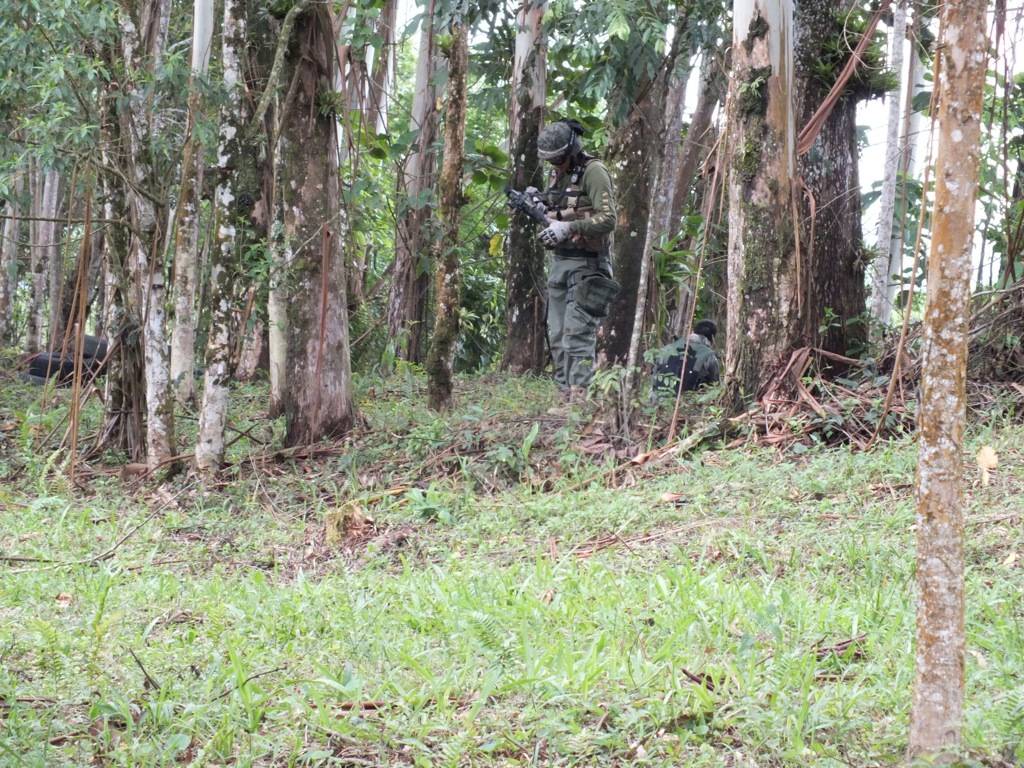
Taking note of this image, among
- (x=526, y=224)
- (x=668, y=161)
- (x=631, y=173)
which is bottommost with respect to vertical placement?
(x=526, y=224)

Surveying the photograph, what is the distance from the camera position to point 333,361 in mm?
7988

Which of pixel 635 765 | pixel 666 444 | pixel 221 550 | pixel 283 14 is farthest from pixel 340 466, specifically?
pixel 635 765

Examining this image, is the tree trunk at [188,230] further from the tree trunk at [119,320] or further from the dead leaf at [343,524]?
the dead leaf at [343,524]

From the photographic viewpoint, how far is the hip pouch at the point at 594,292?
842 cm

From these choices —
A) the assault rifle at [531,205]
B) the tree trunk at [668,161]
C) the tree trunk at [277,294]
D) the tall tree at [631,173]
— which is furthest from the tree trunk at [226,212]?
the tall tree at [631,173]

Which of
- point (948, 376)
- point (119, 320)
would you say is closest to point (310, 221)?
point (119, 320)

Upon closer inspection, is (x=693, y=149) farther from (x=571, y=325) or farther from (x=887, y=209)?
(x=571, y=325)

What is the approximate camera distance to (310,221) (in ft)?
25.6

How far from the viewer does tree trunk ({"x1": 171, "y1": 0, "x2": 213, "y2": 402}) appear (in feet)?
22.1

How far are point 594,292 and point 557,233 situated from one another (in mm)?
563

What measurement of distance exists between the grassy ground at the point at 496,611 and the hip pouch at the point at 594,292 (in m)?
1.46

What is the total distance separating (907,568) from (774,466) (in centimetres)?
186

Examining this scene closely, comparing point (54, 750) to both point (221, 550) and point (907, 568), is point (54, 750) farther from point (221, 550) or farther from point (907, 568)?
point (907, 568)

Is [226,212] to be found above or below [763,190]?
below
